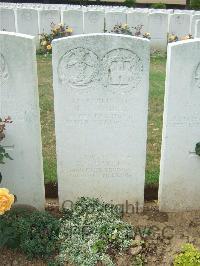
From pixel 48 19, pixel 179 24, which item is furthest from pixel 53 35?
pixel 179 24

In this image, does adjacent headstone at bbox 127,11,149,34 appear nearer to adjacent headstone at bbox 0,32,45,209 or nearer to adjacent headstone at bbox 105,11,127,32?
adjacent headstone at bbox 105,11,127,32

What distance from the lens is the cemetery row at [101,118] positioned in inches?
166

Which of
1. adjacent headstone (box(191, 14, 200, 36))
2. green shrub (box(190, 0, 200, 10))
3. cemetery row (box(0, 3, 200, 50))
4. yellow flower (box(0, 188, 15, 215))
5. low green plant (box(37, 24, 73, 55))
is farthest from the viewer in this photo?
green shrub (box(190, 0, 200, 10))

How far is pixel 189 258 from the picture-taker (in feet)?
12.9

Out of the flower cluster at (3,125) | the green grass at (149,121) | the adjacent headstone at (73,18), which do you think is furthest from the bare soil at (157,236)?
the adjacent headstone at (73,18)

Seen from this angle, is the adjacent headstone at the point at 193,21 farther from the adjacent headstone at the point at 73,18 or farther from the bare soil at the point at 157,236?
the bare soil at the point at 157,236

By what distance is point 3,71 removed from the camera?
4.23m

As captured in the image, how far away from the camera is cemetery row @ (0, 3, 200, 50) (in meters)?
12.4

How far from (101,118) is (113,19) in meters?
8.65

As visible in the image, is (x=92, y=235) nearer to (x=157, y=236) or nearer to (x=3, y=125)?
(x=157, y=236)

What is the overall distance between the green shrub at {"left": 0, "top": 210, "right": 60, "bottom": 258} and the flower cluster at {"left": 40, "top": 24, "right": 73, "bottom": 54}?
851 centimetres

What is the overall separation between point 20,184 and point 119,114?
1343mm

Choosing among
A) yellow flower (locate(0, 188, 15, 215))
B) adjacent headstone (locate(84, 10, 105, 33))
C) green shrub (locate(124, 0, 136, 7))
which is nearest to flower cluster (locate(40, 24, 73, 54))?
adjacent headstone (locate(84, 10, 105, 33))

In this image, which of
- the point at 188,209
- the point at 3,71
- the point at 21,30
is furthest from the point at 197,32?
the point at 3,71
